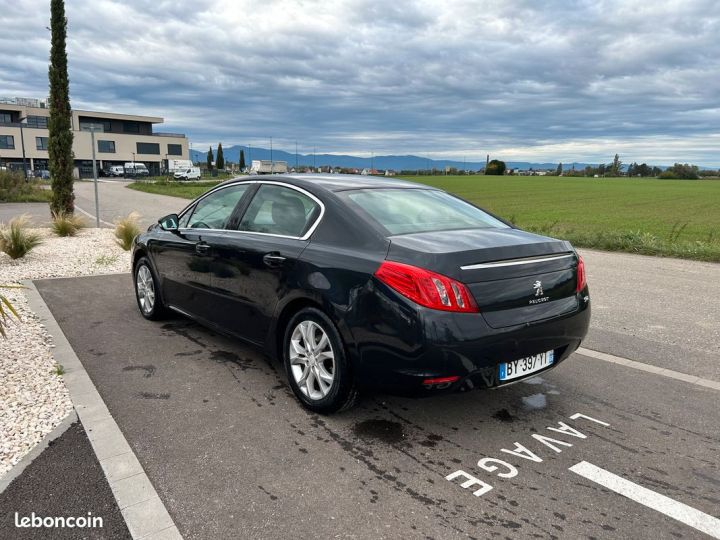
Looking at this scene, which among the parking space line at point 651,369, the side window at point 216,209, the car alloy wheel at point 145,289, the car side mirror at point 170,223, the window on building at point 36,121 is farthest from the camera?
the window on building at point 36,121

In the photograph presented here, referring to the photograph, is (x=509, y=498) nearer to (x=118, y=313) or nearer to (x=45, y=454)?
(x=45, y=454)

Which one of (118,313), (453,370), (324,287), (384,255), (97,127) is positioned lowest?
(118,313)

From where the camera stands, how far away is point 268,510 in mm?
2717

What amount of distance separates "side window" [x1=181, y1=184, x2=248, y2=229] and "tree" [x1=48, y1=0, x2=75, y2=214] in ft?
39.6

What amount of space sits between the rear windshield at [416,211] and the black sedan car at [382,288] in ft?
0.06

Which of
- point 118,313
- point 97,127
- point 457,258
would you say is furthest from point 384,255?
point 97,127

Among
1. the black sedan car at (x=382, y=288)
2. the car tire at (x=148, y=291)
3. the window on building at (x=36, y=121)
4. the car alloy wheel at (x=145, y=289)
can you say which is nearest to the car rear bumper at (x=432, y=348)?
the black sedan car at (x=382, y=288)

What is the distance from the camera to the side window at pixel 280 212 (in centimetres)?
405

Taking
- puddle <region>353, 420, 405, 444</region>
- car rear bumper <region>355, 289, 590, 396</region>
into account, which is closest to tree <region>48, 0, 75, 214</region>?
puddle <region>353, 420, 405, 444</region>

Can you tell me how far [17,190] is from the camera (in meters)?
30.0

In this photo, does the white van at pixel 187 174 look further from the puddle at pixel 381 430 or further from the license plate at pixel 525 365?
the license plate at pixel 525 365

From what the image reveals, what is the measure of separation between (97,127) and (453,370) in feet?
43.3

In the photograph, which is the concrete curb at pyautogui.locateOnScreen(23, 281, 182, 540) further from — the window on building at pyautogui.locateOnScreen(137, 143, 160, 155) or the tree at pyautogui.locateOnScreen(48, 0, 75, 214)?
the window on building at pyautogui.locateOnScreen(137, 143, 160, 155)

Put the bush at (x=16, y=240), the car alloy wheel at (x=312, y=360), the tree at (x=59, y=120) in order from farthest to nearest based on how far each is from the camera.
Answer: the tree at (x=59, y=120) → the bush at (x=16, y=240) → the car alloy wheel at (x=312, y=360)
